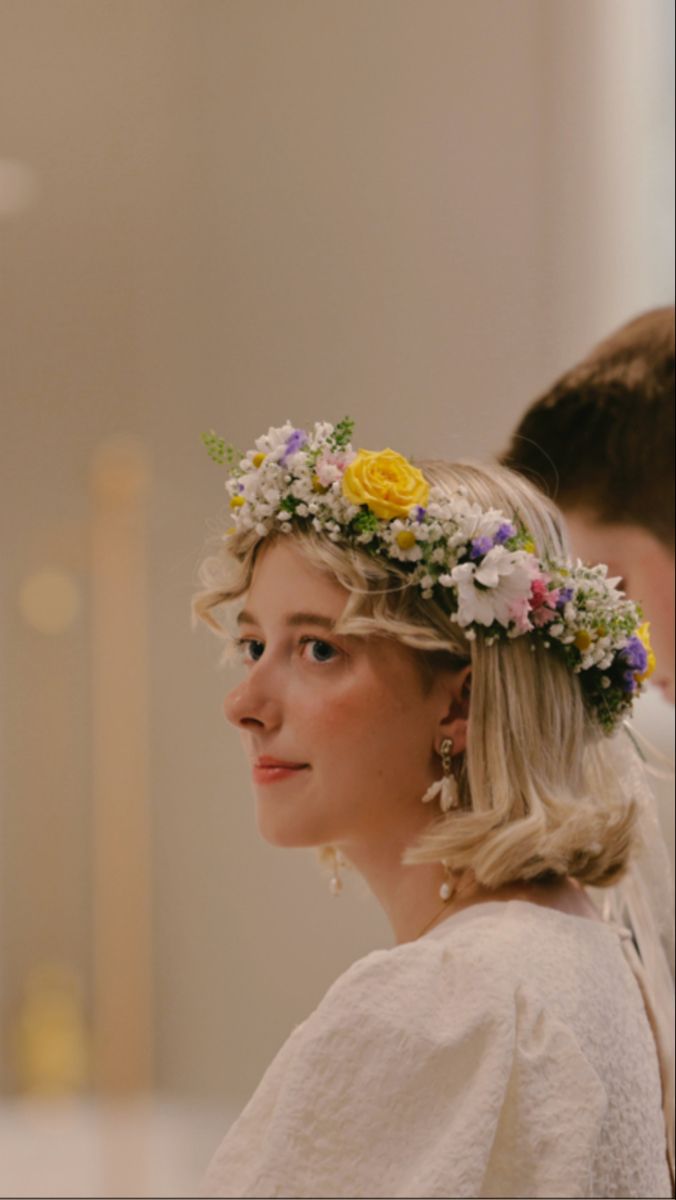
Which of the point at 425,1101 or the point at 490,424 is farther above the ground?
the point at 490,424

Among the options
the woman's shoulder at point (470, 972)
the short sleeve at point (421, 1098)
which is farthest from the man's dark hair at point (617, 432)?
the short sleeve at point (421, 1098)

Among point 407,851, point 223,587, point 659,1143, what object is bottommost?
point 659,1143

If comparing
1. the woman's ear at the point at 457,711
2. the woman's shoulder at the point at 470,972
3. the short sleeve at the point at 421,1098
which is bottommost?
the short sleeve at the point at 421,1098

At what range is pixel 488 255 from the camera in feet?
7.84

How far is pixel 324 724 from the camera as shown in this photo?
5.37ft

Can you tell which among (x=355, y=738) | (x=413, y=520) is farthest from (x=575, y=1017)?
(x=413, y=520)

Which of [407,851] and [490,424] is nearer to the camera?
[407,851]

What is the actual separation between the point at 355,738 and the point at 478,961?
→ 276 millimetres

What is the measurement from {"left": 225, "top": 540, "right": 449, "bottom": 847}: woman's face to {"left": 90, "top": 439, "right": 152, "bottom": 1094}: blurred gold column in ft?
1.15

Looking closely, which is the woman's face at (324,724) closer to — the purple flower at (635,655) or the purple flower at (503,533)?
the purple flower at (503,533)

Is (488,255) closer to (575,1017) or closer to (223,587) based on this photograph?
(223,587)

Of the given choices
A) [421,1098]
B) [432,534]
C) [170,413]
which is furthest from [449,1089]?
[170,413]

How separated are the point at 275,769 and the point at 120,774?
39cm

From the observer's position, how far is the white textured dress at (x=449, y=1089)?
1372 millimetres
